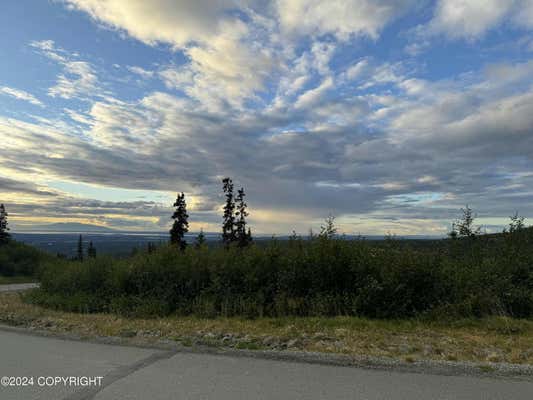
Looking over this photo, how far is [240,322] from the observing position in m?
9.23

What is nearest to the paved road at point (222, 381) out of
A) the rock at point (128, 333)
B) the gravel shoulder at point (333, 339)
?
the gravel shoulder at point (333, 339)

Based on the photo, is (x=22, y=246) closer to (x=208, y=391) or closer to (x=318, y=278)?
(x=318, y=278)

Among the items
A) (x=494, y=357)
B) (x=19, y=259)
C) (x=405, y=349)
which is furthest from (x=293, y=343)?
(x=19, y=259)

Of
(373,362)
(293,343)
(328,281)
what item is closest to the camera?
(373,362)

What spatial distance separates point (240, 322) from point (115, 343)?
309 cm

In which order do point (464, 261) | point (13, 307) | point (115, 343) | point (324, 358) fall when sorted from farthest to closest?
point (13, 307)
point (464, 261)
point (115, 343)
point (324, 358)

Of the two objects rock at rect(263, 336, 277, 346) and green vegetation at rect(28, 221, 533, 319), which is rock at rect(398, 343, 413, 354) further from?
green vegetation at rect(28, 221, 533, 319)

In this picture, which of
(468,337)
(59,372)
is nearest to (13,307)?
(59,372)

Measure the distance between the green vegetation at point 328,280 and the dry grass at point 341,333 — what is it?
76cm

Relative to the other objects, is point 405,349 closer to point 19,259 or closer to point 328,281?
point 328,281

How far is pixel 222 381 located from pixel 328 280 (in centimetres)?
594

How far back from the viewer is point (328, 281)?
10.4 metres

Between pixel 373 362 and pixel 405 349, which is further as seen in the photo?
pixel 405 349

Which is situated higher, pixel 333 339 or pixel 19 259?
pixel 19 259
